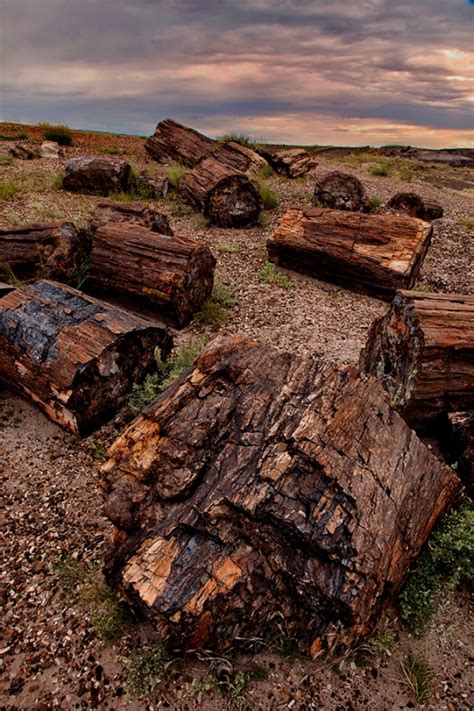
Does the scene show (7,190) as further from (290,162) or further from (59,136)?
(59,136)

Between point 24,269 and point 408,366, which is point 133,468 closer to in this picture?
point 408,366

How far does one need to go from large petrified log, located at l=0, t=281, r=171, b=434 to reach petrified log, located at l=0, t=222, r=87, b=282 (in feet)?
5.05

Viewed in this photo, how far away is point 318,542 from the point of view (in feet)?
9.27

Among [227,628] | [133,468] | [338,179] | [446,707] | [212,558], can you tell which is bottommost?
[446,707]

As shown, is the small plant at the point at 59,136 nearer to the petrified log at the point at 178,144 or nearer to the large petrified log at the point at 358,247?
the petrified log at the point at 178,144

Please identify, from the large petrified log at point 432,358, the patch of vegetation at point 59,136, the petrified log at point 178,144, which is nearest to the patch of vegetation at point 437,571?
the large petrified log at point 432,358

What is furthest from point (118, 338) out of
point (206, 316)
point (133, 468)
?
point (206, 316)

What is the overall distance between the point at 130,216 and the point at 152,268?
6.85 feet

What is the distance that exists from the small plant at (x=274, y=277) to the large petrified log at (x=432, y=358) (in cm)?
368

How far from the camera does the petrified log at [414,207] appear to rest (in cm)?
1155

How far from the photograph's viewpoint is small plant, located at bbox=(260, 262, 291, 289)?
329 inches

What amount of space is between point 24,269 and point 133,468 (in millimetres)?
4781

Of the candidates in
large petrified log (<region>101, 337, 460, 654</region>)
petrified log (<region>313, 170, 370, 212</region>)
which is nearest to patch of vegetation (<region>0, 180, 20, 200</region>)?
petrified log (<region>313, 170, 370, 212</region>)

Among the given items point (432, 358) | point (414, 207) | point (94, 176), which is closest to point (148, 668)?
point (432, 358)
